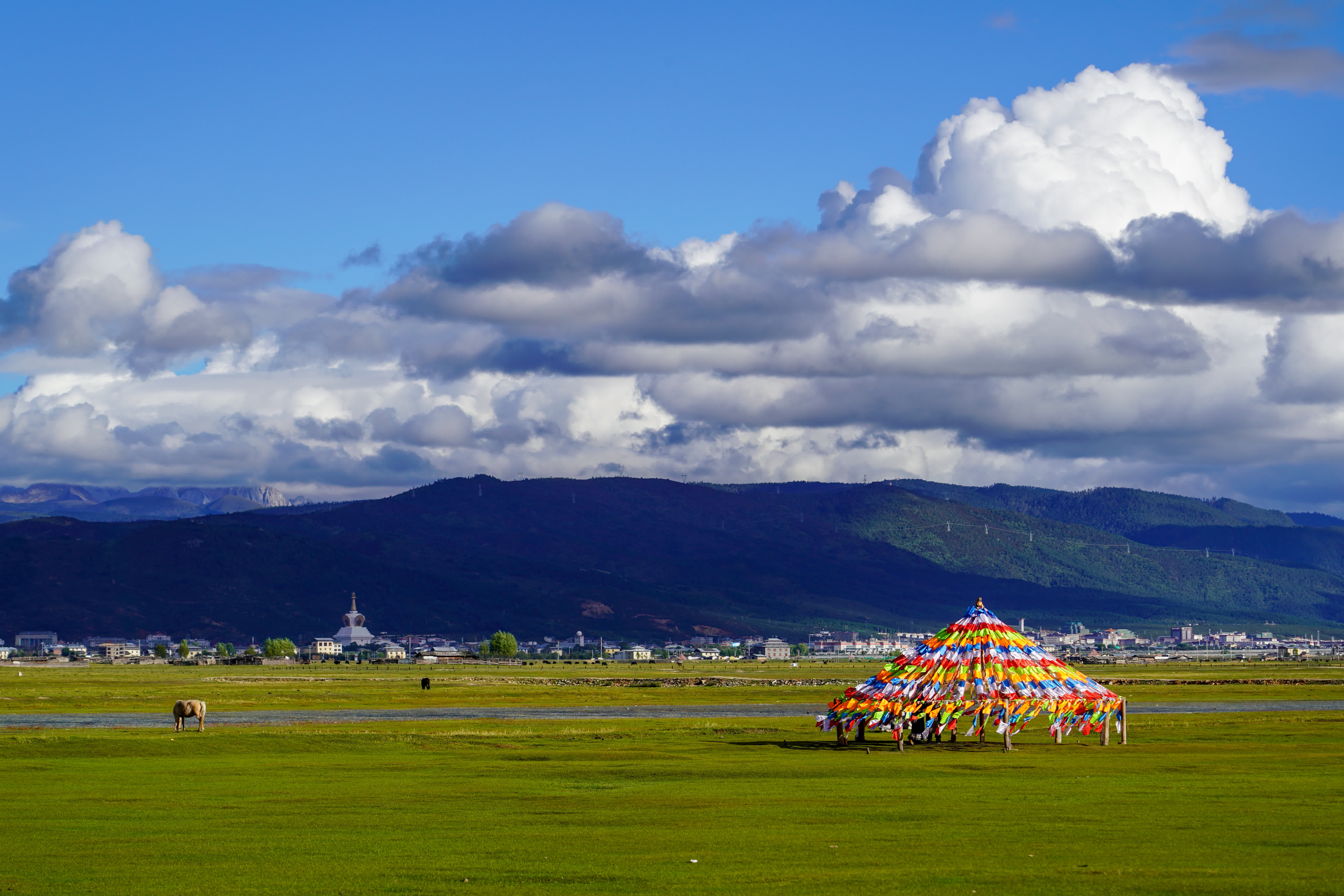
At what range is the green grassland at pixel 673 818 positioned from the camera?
86.0 ft

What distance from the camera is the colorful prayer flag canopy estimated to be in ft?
196

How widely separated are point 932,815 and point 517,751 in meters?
27.7

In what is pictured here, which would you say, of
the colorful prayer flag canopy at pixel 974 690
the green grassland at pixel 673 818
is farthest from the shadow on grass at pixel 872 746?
the colorful prayer flag canopy at pixel 974 690

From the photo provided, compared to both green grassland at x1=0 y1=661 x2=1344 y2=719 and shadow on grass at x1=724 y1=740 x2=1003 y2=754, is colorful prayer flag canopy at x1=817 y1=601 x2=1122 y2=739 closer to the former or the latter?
shadow on grass at x1=724 y1=740 x2=1003 y2=754

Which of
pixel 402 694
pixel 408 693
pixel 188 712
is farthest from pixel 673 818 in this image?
pixel 408 693

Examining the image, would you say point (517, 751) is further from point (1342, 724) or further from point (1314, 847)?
point (1342, 724)

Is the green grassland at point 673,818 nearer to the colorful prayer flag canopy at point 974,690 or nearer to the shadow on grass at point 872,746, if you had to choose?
the shadow on grass at point 872,746

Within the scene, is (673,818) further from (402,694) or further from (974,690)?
(402,694)

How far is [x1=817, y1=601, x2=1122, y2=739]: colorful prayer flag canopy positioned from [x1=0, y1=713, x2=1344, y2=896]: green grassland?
1569 mm

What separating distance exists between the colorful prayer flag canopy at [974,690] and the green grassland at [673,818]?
1569 millimetres

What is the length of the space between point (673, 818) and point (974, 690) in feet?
90.6

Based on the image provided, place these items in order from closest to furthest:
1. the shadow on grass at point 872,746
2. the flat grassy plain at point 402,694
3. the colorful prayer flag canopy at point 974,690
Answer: the colorful prayer flag canopy at point 974,690, the shadow on grass at point 872,746, the flat grassy plain at point 402,694

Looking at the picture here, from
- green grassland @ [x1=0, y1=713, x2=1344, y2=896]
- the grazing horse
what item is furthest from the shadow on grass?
the grazing horse

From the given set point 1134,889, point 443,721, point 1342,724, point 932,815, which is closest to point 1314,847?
point 1134,889
